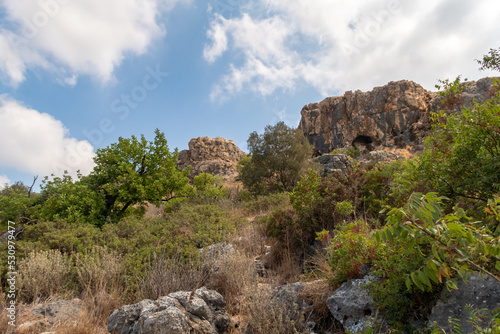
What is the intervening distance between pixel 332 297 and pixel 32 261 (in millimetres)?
5026

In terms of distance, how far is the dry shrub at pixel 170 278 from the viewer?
4.03m

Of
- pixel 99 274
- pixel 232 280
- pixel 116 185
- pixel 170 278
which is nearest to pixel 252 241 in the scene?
pixel 232 280

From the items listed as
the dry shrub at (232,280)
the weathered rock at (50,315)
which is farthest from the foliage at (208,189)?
the weathered rock at (50,315)

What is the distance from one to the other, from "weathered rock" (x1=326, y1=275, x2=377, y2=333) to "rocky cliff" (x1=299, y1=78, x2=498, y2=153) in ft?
106

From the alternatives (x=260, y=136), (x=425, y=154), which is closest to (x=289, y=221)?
(x=425, y=154)

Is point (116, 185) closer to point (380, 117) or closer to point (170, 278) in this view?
point (170, 278)

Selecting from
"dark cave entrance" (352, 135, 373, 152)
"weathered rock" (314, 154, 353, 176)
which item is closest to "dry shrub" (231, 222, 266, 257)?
"weathered rock" (314, 154, 353, 176)

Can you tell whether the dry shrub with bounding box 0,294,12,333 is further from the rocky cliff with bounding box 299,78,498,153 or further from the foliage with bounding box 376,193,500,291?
the rocky cliff with bounding box 299,78,498,153

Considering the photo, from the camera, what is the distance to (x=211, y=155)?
4097cm

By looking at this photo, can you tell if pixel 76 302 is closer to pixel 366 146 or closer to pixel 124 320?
pixel 124 320

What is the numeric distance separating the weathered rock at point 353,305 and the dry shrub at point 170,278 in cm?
218

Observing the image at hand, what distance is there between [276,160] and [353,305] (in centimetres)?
1536

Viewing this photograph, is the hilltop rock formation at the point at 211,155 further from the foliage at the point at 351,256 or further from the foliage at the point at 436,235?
the foliage at the point at 436,235

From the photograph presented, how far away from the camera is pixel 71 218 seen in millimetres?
7363
